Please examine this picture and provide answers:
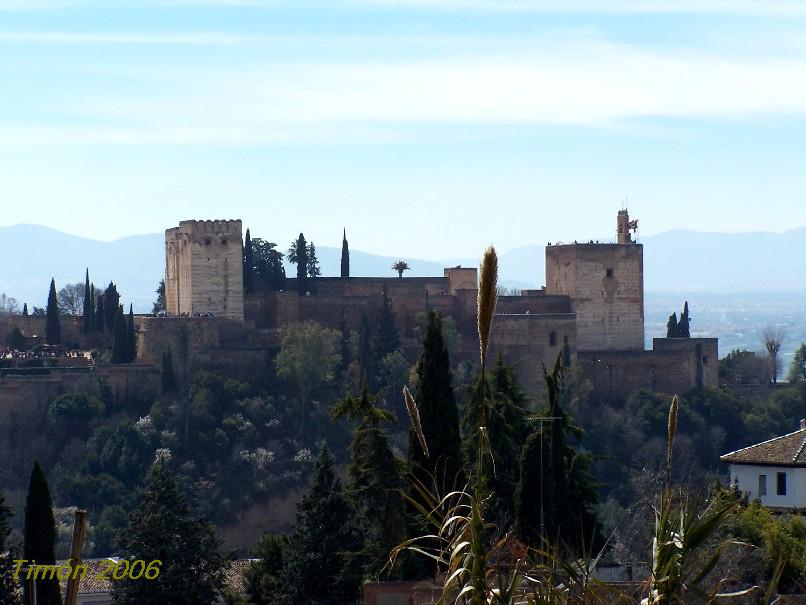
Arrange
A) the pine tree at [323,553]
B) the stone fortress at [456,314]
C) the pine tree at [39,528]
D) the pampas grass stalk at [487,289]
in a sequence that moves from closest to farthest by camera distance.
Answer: the pampas grass stalk at [487,289] < the pine tree at [39,528] < the pine tree at [323,553] < the stone fortress at [456,314]

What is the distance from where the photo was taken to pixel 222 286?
53000mm

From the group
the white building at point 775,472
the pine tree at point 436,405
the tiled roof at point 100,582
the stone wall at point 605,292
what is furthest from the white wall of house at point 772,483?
the stone wall at point 605,292

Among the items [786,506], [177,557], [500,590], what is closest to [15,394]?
[177,557]

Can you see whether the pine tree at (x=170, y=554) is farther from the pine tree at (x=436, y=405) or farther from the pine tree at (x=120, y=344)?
the pine tree at (x=120, y=344)

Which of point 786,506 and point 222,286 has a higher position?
point 222,286

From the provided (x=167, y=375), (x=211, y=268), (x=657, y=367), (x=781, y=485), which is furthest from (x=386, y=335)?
(x=781, y=485)

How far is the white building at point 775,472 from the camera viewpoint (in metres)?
26.2

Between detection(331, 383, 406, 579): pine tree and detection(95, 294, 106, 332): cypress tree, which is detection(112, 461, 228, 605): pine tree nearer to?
detection(331, 383, 406, 579): pine tree

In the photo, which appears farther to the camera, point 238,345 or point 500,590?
point 238,345

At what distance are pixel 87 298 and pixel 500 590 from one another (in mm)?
49184

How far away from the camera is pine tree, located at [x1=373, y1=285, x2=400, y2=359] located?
52.4 m

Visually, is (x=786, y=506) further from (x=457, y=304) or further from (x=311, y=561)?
(x=457, y=304)

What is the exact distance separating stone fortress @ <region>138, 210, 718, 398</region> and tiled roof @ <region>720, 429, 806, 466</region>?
80.2ft

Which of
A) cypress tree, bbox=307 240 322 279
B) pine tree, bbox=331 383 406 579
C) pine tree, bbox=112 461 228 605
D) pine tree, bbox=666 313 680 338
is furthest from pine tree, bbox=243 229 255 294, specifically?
pine tree, bbox=331 383 406 579
